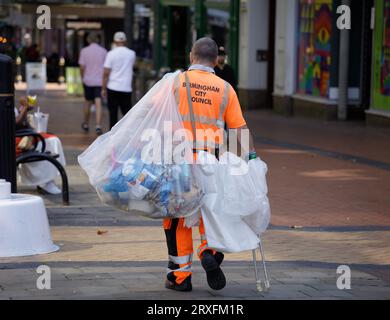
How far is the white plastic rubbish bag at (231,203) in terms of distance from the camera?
6.80m

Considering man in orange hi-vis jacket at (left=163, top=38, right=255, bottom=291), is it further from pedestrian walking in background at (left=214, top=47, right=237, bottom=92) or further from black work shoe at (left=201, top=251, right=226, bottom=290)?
pedestrian walking in background at (left=214, top=47, right=237, bottom=92)

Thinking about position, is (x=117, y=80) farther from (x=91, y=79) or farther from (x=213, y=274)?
(x=213, y=274)

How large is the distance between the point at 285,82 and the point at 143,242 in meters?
15.5

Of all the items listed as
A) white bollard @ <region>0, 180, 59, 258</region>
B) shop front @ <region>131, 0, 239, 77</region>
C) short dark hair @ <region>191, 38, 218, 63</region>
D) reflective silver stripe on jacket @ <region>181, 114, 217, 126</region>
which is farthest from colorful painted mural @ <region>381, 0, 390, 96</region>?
reflective silver stripe on jacket @ <region>181, 114, 217, 126</region>

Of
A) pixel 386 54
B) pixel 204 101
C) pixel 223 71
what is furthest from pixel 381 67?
pixel 204 101

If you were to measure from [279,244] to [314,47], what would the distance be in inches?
566

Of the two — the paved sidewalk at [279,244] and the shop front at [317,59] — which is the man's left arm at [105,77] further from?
the shop front at [317,59]

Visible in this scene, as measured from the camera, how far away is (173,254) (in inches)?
279

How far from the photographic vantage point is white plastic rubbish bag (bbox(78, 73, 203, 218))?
6.81 m

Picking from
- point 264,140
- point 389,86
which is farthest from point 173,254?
point 389,86

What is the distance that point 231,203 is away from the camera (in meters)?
6.84

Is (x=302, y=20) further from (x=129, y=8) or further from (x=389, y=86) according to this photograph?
(x=129, y=8)

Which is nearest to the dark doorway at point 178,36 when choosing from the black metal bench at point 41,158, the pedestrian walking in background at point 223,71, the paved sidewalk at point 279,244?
the paved sidewalk at point 279,244

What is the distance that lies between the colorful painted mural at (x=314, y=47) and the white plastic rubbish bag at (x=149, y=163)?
15.3m
